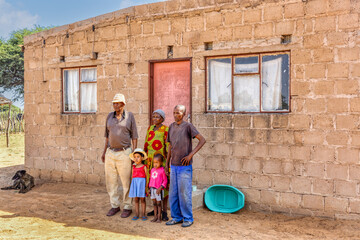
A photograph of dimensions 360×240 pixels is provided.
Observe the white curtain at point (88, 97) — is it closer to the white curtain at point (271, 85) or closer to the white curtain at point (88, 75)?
the white curtain at point (88, 75)

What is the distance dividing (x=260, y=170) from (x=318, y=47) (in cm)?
240

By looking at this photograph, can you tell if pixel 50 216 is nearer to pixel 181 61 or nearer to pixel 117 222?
pixel 117 222

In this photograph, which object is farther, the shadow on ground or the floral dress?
the floral dress

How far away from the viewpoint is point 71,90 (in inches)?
370

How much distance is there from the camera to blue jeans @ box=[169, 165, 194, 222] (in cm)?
557

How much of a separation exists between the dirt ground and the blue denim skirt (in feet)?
1.47

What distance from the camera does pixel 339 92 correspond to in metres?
6.19

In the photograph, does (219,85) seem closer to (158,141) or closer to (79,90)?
(158,141)

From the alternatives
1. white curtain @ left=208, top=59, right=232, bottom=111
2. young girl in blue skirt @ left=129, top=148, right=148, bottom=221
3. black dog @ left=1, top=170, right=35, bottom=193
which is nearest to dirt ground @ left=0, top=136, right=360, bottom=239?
young girl in blue skirt @ left=129, top=148, right=148, bottom=221

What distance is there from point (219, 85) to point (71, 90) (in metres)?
4.13

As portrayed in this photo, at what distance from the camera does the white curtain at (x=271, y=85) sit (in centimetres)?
677

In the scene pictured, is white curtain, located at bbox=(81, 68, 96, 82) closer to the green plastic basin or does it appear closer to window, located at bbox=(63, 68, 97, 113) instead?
window, located at bbox=(63, 68, 97, 113)

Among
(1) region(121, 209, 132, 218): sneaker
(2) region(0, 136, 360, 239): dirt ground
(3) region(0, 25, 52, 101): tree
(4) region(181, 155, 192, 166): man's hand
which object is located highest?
(3) region(0, 25, 52, 101): tree

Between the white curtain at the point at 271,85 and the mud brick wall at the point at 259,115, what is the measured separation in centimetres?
24
